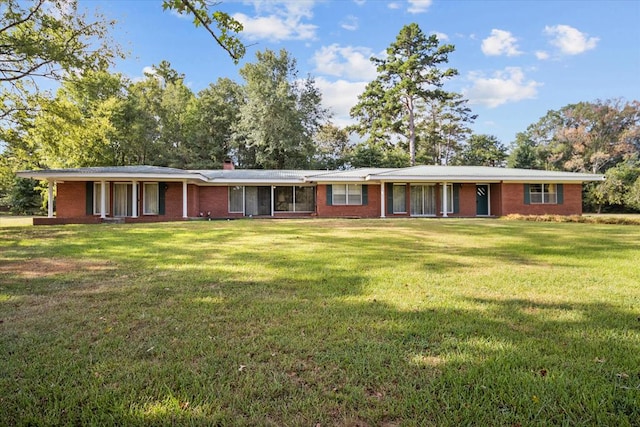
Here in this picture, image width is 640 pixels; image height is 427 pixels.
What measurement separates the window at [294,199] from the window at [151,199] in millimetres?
6455

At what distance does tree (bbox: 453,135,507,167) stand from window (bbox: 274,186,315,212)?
2667cm

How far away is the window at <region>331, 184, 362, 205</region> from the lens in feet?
65.7

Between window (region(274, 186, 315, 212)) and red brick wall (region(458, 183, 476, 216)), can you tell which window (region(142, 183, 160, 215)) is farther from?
red brick wall (region(458, 183, 476, 216))

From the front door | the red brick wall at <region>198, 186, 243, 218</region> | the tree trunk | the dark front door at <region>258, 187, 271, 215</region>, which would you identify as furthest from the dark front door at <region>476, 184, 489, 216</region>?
the front door

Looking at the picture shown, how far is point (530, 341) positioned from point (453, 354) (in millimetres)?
703

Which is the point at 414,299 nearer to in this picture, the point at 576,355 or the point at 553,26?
the point at 576,355

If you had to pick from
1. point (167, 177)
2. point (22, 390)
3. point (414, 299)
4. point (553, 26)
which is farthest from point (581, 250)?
point (553, 26)

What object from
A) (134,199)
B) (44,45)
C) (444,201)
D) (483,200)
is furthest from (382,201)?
(44,45)

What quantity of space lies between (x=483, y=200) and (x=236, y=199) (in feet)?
47.6

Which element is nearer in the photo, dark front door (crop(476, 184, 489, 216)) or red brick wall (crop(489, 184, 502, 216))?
red brick wall (crop(489, 184, 502, 216))

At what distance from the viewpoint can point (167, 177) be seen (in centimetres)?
1730

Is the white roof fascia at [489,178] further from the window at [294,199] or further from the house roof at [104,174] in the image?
the house roof at [104,174]

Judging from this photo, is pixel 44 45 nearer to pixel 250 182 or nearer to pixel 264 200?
pixel 250 182

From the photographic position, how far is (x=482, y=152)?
135 ft
